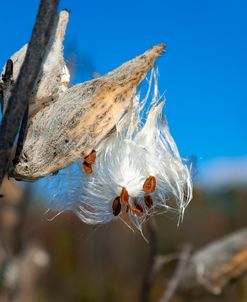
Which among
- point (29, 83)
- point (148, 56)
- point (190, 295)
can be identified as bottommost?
point (190, 295)

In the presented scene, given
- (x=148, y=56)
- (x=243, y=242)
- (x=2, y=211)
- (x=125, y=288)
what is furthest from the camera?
(x=125, y=288)

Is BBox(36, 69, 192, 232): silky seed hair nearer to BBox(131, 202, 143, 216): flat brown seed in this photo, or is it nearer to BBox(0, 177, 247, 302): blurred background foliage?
BBox(131, 202, 143, 216): flat brown seed

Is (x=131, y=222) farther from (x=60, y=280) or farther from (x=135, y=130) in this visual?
(x=60, y=280)

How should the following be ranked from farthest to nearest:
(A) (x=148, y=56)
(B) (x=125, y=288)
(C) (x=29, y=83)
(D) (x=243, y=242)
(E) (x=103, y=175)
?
(B) (x=125, y=288) < (D) (x=243, y=242) < (E) (x=103, y=175) < (A) (x=148, y=56) < (C) (x=29, y=83)

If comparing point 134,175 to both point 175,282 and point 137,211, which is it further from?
point 175,282

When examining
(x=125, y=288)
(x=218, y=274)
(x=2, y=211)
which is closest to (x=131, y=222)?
(x=218, y=274)

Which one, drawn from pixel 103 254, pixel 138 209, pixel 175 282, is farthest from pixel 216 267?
pixel 103 254

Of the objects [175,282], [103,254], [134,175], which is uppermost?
[103,254]
